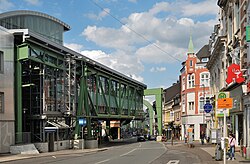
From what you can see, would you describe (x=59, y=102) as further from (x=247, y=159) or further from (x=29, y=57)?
(x=247, y=159)

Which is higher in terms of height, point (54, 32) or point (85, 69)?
point (54, 32)

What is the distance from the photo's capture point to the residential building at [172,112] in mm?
92875

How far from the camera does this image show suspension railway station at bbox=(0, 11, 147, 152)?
37.0 metres

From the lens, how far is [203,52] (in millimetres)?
78625

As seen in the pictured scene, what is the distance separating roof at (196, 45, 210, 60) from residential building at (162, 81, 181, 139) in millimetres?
16103

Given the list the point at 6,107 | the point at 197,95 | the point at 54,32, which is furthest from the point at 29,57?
the point at 197,95

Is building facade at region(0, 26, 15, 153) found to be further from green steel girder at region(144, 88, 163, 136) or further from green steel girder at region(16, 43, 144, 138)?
green steel girder at region(144, 88, 163, 136)

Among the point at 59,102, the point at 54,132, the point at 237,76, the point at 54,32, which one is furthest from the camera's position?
the point at 54,32

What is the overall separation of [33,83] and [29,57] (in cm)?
523

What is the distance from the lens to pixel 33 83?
42125 mm

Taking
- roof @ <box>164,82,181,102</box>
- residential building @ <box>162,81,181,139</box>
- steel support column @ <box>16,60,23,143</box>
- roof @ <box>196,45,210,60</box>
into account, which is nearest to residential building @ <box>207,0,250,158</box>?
steel support column @ <box>16,60,23,143</box>

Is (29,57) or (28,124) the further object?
(28,124)

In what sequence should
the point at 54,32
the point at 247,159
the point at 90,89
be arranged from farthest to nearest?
1. the point at 54,32
2. the point at 90,89
3. the point at 247,159

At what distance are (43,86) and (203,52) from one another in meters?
43.7
